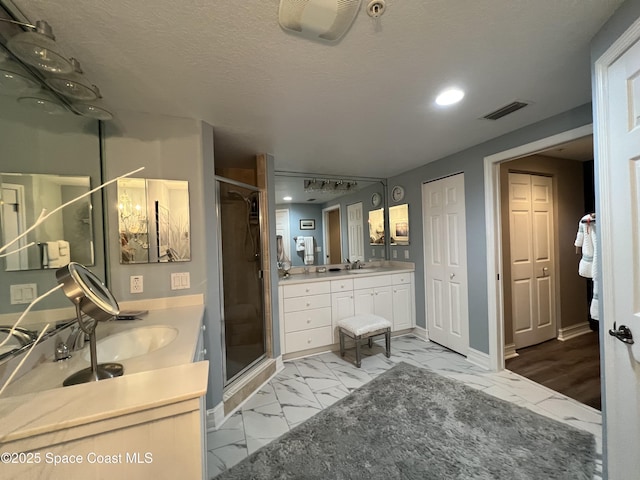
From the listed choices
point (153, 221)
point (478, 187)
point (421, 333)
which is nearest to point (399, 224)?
point (478, 187)

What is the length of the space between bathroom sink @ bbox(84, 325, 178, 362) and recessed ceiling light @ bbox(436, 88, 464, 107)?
2.12 m

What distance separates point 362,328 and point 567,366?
2038 millimetres

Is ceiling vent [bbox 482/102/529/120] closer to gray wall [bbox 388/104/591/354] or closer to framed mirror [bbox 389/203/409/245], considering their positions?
gray wall [bbox 388/104/591/354]

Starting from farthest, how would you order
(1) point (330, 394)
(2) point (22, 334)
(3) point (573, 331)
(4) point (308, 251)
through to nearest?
(4) point (308, 251)
(3) point (573, 331)
(1) point (330, 394)
(2) point (22, 334)

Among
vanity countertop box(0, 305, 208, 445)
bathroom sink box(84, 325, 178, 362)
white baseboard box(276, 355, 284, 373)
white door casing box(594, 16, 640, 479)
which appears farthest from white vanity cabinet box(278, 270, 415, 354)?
white door casing box(594, 16, 640, 479)

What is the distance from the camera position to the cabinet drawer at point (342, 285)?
10.0ft

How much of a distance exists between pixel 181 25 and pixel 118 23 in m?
0.25

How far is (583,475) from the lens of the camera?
1386 mm

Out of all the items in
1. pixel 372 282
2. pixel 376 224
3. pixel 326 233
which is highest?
pixel 376 224

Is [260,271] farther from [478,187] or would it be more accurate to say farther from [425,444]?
[478,187]

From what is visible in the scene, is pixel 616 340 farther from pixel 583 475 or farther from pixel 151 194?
pixel 151 194

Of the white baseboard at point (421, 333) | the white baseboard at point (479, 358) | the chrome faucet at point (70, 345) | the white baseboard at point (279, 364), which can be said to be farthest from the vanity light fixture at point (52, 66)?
the white baseboard at point (421, 333)

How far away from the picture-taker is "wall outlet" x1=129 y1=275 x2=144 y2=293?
5.73 feet

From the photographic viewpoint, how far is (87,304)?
2.73 ft
